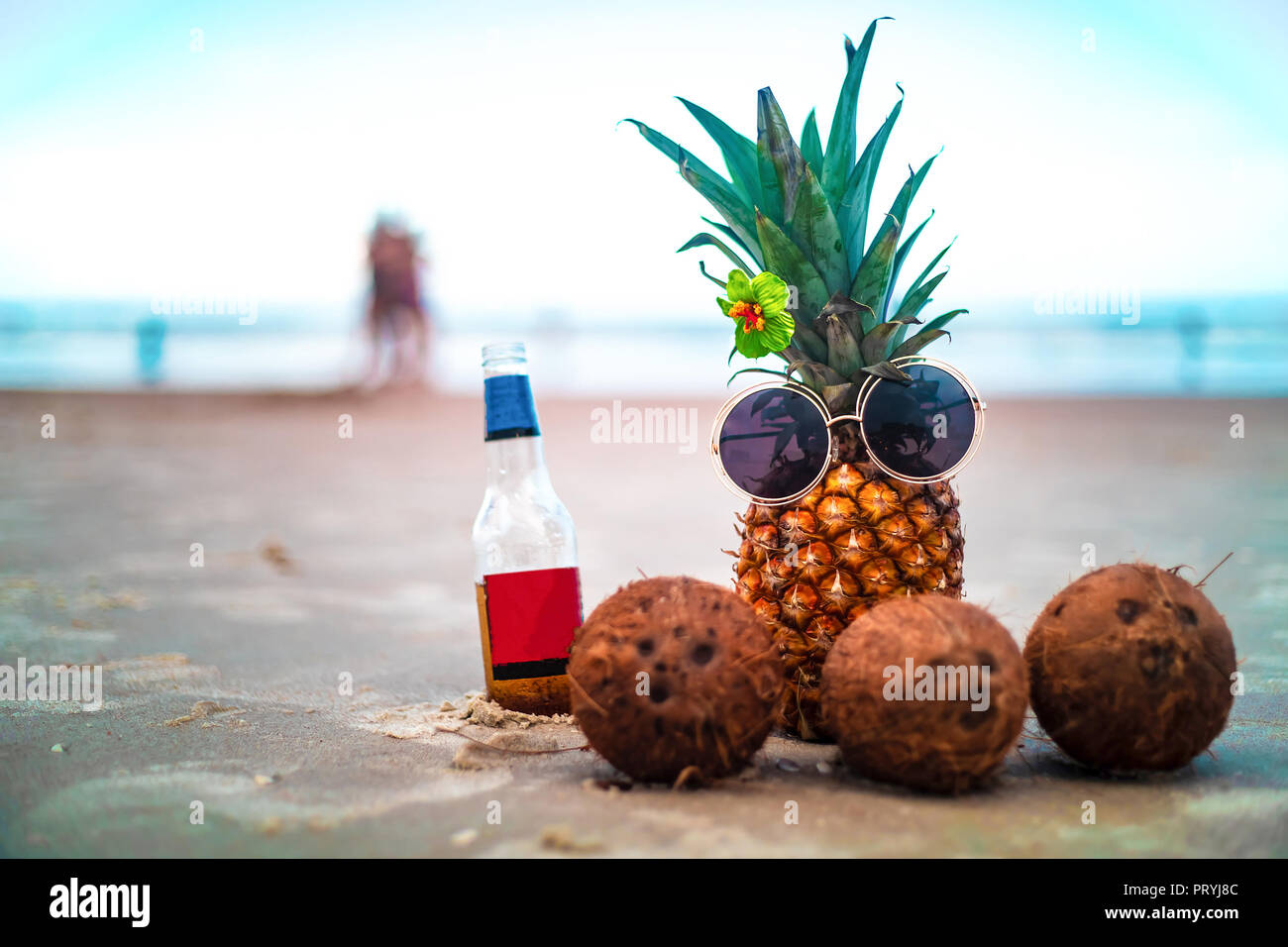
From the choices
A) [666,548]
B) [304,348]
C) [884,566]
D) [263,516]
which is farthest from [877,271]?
[304,348]

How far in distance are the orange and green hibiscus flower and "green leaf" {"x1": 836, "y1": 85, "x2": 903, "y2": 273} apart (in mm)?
346

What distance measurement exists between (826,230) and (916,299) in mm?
414

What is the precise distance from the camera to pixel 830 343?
3.59 metres

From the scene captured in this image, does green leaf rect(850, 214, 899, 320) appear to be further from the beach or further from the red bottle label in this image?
the beach

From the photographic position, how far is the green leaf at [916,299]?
358 cm

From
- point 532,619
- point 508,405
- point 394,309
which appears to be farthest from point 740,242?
point 394,309

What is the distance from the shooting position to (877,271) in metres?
3.54

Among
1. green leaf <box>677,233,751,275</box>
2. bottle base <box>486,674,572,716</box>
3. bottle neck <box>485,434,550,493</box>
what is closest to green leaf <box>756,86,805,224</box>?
green leaf <box>677,233,751,275</box>

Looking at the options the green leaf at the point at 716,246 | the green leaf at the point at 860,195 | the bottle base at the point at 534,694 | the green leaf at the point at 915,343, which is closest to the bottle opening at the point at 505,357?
the green leaf at the point at 716,246

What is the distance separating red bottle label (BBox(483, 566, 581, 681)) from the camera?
11.6ft

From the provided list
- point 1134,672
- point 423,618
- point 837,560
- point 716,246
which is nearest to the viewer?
point 1134,672

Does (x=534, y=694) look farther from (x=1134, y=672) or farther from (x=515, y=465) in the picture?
(x=1134, y=672)

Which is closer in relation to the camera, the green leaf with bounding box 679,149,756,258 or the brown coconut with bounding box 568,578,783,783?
the brown coconut with bounding box 568,578,783,783

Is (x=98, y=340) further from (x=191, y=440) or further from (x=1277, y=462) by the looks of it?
(x=1277, y=462)
